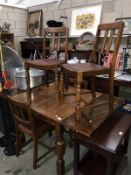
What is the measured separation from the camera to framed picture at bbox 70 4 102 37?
275cm

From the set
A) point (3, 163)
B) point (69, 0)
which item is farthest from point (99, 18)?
point (3, 163)

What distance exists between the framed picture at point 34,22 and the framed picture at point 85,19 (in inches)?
35.7

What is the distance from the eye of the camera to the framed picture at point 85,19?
2752 mm

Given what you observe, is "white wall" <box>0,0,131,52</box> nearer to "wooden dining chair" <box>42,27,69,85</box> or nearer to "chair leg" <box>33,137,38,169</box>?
"wooden dining chair" <box>42,27,69,85</box>

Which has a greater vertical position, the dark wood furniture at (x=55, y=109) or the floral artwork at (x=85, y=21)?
the floral artwork at (x=85, y=21)

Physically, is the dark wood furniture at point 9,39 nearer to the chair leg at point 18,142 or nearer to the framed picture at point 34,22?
the framed picture at point 34,22

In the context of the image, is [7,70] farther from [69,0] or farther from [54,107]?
[69,0]

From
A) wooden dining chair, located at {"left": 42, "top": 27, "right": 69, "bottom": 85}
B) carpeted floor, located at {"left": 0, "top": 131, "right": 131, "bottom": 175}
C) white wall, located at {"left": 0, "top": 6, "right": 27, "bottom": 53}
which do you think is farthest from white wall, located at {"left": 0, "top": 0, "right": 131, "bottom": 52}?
carpeted floor, located at {"left": 0, "top": 131, "right": 131, "bottom": 175}

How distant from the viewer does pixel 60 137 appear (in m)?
1.29

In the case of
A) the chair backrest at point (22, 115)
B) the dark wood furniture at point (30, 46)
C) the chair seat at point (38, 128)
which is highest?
the dark wood furniture at point (30, 46)

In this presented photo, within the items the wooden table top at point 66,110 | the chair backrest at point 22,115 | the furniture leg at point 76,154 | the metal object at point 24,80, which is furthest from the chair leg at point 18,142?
the furniture leg at point 76,154

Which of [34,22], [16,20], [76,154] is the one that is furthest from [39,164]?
[16,20]

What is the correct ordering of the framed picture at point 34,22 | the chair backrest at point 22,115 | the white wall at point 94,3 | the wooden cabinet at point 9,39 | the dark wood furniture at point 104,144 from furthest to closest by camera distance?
the framed picture at point 34,22 < the wooden cabinet at point 9,39 < the white wall at point 94,3 < the chair backrest at point 22,115 < the dark wood furniture at point 104,144

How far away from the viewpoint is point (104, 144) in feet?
3.88
